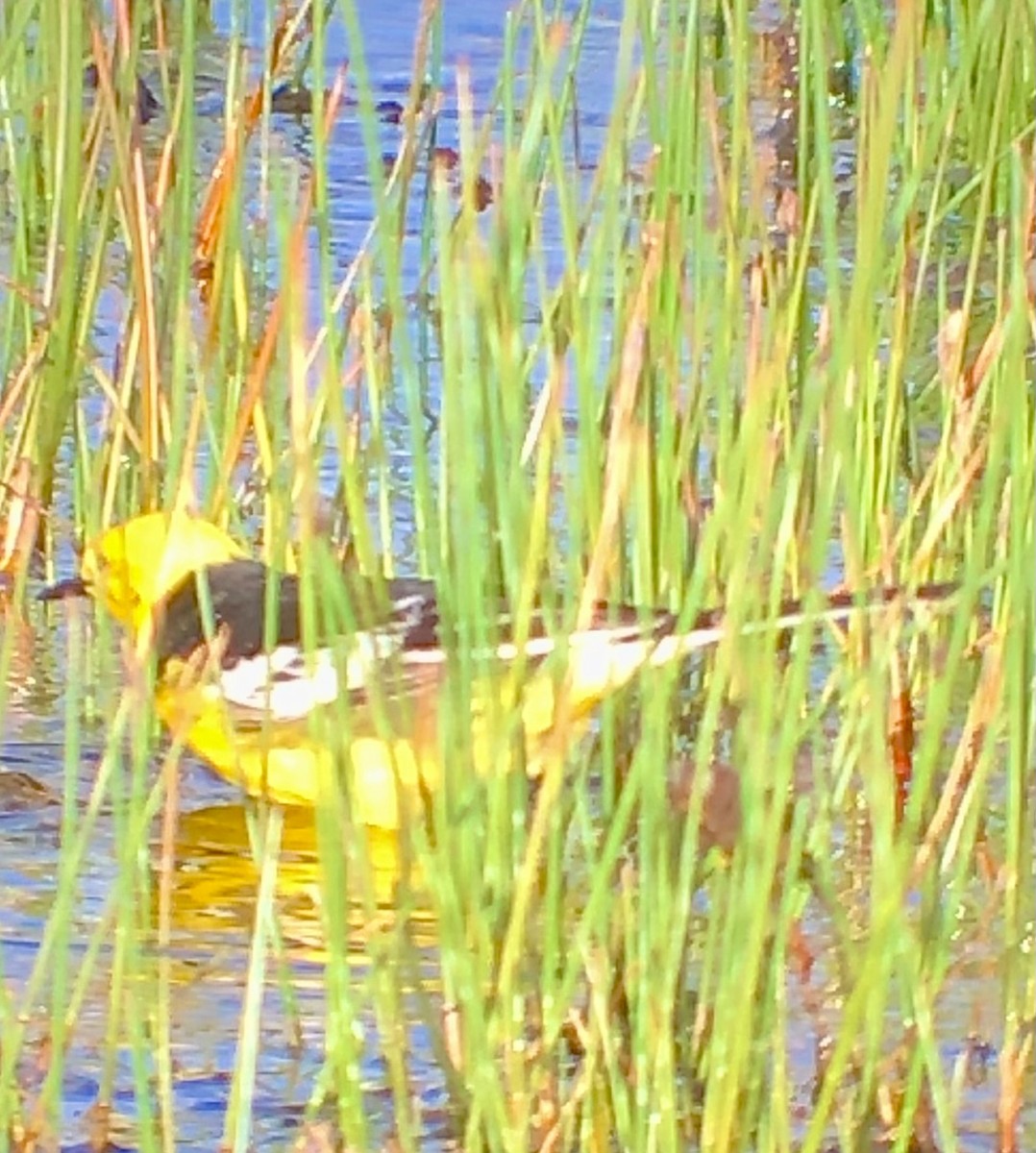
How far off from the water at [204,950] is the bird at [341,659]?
11 centimetres

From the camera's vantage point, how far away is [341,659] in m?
2.66

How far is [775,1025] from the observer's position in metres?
2.91

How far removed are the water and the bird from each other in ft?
0.36

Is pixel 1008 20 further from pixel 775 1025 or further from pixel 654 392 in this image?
pixel 775 1025

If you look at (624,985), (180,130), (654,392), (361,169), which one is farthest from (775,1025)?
(361,169)

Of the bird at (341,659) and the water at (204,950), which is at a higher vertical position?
the bird at (341,659)

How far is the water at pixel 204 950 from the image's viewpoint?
3312 mm

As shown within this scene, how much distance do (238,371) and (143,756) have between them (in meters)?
1.96

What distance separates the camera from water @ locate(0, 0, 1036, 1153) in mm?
3312

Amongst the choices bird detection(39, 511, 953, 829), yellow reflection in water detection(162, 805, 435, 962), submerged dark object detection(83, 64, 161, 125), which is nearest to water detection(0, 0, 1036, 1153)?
yellow reflection in water detection(162, 805, 435, 962)

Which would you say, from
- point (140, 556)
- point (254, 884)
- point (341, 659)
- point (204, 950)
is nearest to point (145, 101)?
point (140, 556)

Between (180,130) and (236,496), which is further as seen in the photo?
(236,496)

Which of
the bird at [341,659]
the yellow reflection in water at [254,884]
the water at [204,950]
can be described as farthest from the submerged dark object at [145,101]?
the yellow reflection in water at [254,884]

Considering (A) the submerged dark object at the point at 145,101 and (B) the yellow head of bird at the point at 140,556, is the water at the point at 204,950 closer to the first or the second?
(B) the yellow head of bird at the point at 140,556
